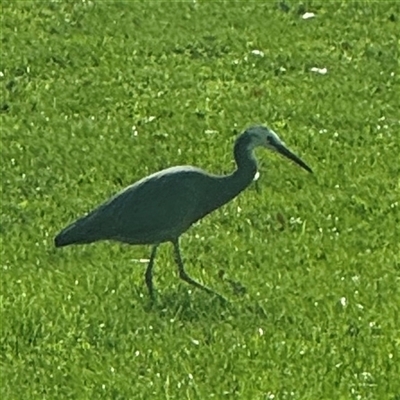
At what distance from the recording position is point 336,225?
442 inches

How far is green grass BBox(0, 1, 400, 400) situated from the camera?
27.6 ft

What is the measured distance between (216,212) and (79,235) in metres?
2.28

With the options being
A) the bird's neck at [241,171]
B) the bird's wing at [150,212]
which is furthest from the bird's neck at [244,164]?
the bird's wing at [150,212]

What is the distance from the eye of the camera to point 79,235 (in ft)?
30.9

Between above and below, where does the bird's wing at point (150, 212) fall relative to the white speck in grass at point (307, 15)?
above

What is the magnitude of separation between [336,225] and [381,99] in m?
3.44

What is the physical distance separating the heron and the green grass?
294 millimetres

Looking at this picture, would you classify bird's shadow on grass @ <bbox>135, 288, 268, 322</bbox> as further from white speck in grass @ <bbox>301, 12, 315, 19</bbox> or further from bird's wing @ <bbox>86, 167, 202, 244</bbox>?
white speck in grass @ <bbox>301, 12, 315, 19</bbox>

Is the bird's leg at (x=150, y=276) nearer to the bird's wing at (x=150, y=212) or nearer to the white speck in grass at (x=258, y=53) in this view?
the bird's wing at (x=150, y=212)

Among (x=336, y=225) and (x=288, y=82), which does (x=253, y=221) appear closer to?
(x=336, y=225)

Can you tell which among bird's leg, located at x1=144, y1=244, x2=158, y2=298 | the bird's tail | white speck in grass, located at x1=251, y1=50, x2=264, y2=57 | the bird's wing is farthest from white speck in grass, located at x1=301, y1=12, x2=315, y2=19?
the bird's tail

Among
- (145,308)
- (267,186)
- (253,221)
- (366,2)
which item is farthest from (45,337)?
(366,2)

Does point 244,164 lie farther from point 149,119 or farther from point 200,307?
point 149,119

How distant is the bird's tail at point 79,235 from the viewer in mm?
9422
